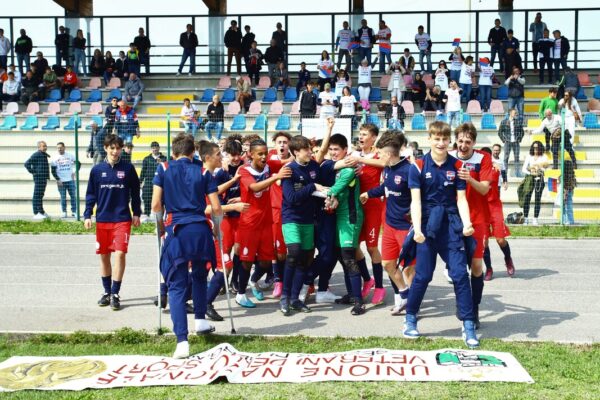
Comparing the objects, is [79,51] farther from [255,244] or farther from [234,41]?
[255,244]

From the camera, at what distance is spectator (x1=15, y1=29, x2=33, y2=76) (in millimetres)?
29297

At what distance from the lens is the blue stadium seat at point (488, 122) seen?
2353 cm

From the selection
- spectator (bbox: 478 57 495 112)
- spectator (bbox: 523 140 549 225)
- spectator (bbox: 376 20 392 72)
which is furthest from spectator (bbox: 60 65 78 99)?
spectator (bbox: 523 140 549 225)

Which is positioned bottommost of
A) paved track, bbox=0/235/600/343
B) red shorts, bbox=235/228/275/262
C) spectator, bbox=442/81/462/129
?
paved track, bbox=0/235/600/343

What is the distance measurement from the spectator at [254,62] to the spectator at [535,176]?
41.0 ft

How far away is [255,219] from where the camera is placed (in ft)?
32.4

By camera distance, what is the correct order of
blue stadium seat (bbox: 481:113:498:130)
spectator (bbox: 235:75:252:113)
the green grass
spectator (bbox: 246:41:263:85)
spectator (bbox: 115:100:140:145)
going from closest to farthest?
the green grass → spectator (bbox: 115:100:140:145) → blue stadium seat (bbox: 481:113:498:130) → spectator (bbox: 235:75:252:113) → spectator (bbox: 246:41:263:85)

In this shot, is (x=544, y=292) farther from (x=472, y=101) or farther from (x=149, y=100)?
(x=149, y=100)

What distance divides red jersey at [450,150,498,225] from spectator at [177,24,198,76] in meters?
21.5

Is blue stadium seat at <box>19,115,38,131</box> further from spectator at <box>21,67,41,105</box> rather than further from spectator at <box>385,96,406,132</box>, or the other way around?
spectator at <box>385,96,406,132</box>

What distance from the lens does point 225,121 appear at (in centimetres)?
2441

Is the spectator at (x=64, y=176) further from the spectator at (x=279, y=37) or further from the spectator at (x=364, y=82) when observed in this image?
the spectator at (x=279, y=37)

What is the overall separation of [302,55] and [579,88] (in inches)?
366

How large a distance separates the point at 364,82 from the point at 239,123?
4.44 meters
